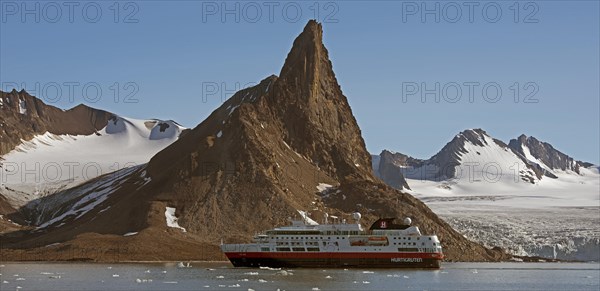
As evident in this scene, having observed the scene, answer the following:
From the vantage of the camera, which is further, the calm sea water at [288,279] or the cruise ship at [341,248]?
the cruise ship at [341,248]

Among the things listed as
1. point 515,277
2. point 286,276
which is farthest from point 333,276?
point 515,277

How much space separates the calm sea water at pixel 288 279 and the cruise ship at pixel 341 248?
3.49m

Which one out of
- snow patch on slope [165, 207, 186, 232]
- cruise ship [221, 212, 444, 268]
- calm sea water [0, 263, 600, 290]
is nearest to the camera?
calm sea water [0, 263, 600, 290]

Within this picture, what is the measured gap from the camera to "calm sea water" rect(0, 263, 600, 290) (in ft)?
354

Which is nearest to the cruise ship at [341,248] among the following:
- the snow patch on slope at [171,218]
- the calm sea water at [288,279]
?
the calm sea water at [288,279]

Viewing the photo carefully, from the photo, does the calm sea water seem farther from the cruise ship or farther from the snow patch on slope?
the snow patch on slope

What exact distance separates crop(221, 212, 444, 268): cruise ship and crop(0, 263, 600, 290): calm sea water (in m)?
3.49

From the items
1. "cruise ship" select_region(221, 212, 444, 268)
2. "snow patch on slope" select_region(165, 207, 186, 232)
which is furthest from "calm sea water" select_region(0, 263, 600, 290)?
"snow patch on slope" select_region(165, 207, 186, 232)

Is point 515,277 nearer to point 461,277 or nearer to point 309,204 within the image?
point 461,277

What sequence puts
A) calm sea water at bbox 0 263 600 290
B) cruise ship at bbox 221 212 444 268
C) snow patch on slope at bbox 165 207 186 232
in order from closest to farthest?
calm sea water at bbox 0 263 600 290 < cruise ship at bbox 221 212 444 268 < snow patch on slope at bbox 165 207 186 232

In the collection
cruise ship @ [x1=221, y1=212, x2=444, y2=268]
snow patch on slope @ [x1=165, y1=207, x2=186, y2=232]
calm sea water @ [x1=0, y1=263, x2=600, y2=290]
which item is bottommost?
calm sea water @ [x1=0, y1=263, x2=600, y2=290]

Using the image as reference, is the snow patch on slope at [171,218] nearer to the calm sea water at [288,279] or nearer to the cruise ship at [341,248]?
the calm sea water at [288,279]

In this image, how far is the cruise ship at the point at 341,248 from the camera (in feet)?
487

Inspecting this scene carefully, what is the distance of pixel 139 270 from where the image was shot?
142 metres
